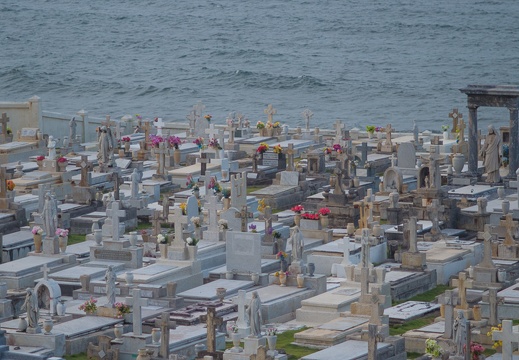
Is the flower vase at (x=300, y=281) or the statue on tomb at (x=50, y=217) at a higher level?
the statue on tomb at (x=50, y=217)

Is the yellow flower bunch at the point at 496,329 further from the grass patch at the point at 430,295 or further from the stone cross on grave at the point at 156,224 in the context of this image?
the stone cross on grave at the point at 156,224

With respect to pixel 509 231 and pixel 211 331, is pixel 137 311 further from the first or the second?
pixel 509 231

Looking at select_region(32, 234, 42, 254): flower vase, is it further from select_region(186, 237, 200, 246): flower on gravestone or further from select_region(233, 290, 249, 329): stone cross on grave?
select_region(233, 290, 249, 329): stone cross on grave

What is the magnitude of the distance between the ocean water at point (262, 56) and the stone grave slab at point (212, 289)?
125ft

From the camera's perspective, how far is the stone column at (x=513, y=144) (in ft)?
130

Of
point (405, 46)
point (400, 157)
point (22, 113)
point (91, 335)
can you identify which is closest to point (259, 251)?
point (91, 335)

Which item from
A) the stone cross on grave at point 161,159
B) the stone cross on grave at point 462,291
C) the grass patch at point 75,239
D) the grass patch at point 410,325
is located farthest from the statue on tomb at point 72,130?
the stone cross on grave at point 462,291

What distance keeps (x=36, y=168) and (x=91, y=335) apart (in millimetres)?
15157

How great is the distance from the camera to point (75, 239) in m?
34.9

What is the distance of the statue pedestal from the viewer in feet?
105

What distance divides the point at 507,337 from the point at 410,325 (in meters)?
3.64

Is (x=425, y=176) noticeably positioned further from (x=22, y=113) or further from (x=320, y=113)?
(x=320, y=113)

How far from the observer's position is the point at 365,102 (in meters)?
78.9

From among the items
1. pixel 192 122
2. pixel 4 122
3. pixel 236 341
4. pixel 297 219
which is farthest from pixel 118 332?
pixel 192 122
